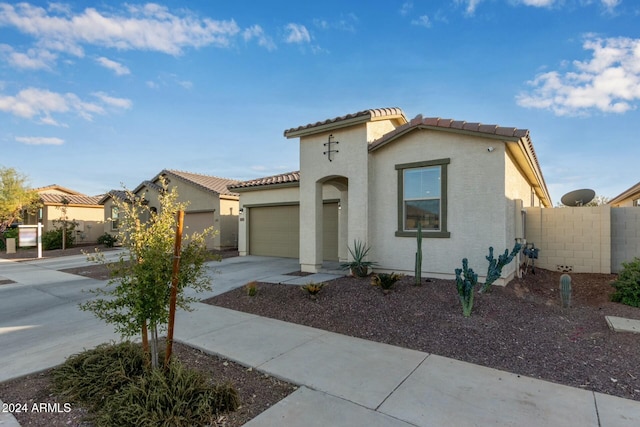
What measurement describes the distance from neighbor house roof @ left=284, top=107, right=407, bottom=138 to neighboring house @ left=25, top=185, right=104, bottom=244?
2148 centimetres

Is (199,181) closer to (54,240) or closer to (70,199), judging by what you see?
(54,240)

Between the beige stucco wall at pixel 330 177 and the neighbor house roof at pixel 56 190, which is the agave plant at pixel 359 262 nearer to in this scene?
the beige stucco wall at pixel 330 177

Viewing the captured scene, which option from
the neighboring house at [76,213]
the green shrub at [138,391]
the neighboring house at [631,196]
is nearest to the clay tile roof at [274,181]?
the green shrub at [138,391]

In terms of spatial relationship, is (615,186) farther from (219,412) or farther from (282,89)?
(219,412)

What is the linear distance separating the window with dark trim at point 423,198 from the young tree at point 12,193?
91.3 feet

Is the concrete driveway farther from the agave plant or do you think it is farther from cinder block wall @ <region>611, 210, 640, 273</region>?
cinder block wall @ <region>611, 210, 640, 273</region>

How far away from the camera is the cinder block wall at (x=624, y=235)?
893 cm

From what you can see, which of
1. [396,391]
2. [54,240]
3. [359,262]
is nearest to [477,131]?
[359,262]

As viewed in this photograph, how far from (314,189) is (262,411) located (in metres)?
7.10

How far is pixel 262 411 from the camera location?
115 inches

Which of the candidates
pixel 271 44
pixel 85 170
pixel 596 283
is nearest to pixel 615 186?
pixel 596 283

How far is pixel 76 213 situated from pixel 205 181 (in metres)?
13.6

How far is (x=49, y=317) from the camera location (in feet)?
19.9

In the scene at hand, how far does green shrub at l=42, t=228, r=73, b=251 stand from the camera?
70.8ft
